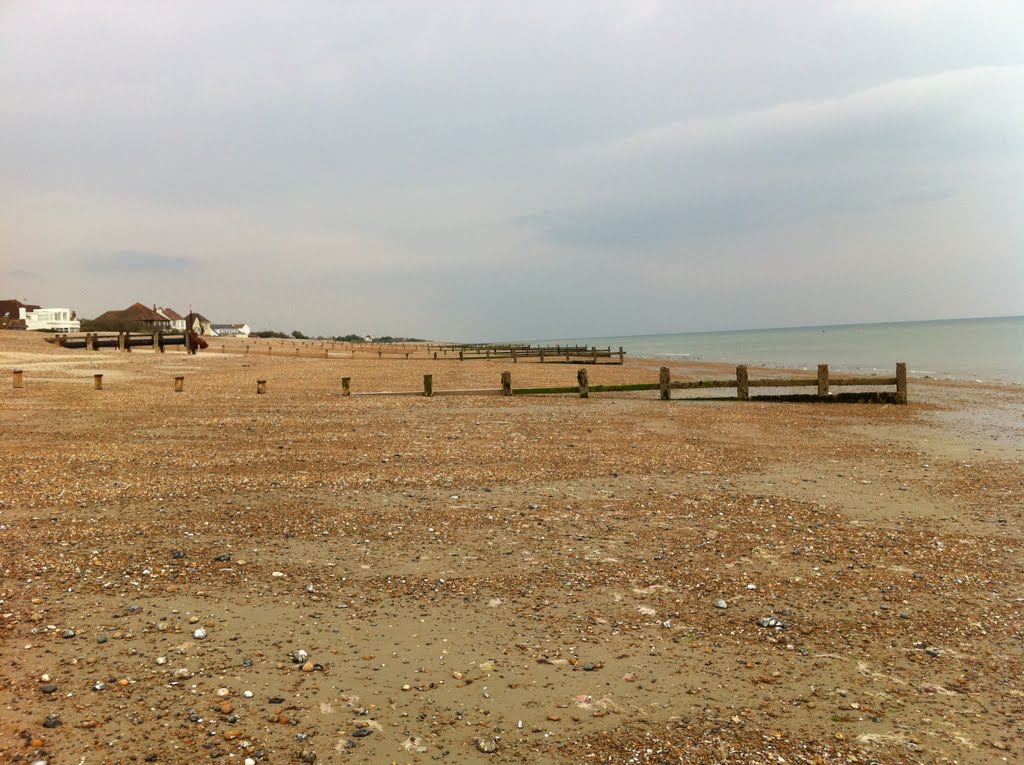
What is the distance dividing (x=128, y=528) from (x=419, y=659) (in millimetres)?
4316

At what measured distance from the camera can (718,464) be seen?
452 inches

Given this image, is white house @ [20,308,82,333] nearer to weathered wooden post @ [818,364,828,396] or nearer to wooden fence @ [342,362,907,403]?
wooden fence @ [342,362,907,403]

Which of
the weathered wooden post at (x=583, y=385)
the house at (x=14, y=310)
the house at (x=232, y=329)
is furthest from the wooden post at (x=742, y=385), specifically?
the house at (x=232, y=329)

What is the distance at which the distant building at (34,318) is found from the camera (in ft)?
246

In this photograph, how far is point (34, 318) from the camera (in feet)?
266

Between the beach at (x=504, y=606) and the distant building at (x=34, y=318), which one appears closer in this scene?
the beach at (x=504, y=606)

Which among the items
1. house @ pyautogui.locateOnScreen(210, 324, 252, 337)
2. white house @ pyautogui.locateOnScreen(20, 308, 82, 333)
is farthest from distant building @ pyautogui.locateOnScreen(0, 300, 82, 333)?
house @ pyautogui.locateOnScreen(210, 324, 252, 337)

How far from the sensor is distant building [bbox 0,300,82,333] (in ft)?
246

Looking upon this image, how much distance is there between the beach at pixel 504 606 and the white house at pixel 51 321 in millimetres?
70704

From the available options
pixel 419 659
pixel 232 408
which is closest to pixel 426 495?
pixel 419 659

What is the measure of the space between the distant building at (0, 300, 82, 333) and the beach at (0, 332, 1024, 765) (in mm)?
70704

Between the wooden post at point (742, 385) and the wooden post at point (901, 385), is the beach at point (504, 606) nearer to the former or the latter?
the wooden post at point (742, 385)

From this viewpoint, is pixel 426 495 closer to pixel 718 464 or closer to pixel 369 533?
pixel 369 533

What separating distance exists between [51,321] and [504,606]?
93795 millimetres
